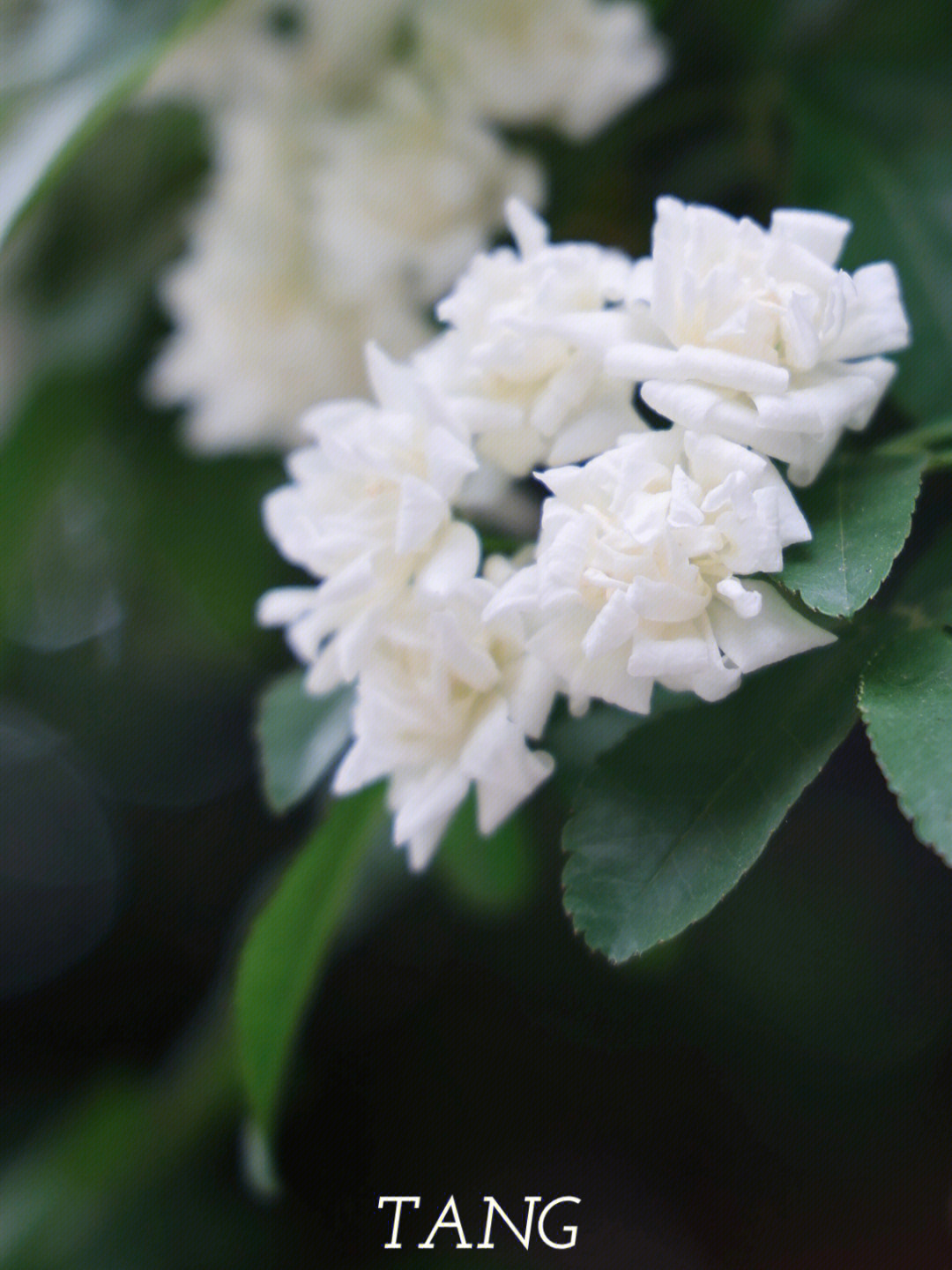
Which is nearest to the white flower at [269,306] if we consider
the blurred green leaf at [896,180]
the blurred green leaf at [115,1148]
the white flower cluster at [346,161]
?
the white flower cluster at [346,161]

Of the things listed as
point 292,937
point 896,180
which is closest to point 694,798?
point 292,937

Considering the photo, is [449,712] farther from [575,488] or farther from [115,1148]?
[115,1148]

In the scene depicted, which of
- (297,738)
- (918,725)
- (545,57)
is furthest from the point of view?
(545,57)

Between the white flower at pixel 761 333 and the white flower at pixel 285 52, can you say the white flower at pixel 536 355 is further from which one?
the white flower at pixel 285 52

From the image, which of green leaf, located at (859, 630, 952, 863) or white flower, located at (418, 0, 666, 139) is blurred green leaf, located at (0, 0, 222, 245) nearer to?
white flower, located at (418, 0, 666, 139)

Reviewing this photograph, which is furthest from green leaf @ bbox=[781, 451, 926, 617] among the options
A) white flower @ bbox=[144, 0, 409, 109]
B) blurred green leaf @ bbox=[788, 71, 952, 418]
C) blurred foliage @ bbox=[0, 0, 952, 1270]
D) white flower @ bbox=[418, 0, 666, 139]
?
white flower @ bbox=[144, 0, 409, 109]

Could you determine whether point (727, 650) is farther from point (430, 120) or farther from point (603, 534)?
point (430, 120)
